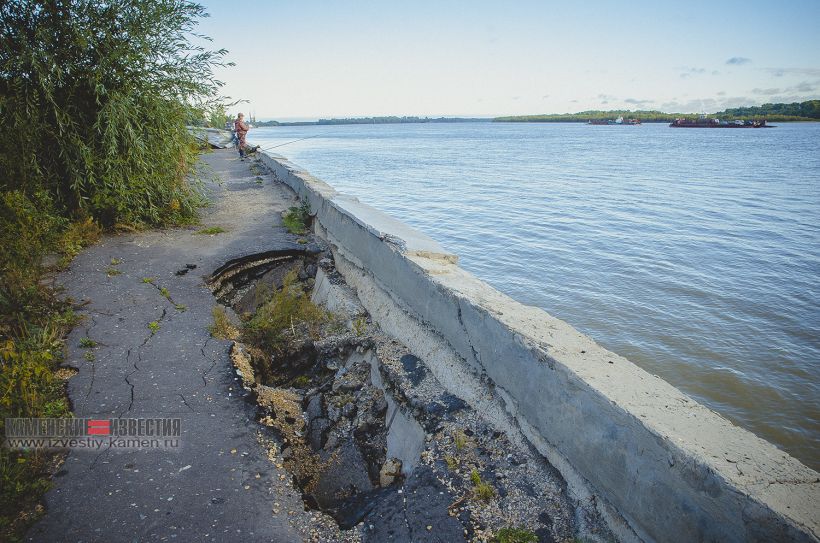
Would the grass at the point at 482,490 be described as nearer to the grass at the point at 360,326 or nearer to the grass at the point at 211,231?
the grass at the point at 360,326

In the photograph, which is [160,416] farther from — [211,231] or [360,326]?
[211,231]

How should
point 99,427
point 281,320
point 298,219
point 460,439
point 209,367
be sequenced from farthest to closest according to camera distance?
point 298,219 → point 281,320 → point 209,367 → point 99,427 → point 460,439

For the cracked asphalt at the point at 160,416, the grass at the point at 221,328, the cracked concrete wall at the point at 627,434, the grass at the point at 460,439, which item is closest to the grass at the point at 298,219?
the cracked asphalt at the point at 160,416

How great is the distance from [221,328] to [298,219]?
4081 millimetres

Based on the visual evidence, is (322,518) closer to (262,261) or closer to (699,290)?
(262,261)

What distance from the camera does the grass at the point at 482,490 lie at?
2490 mm

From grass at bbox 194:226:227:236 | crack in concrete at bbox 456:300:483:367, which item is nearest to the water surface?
crack in concrete at bbox 456:300:483:367

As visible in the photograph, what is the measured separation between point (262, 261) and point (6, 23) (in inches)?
180

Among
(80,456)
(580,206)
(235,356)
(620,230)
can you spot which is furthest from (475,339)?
(580,206)

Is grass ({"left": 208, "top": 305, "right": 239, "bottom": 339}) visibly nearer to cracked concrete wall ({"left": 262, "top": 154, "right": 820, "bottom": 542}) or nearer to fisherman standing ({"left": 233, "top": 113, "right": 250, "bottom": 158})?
cracked concrete wall ({"left": 262, "top": 154, "right": 820, "bottom": 542})

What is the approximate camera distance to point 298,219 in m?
8.22

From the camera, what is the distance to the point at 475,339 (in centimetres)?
322

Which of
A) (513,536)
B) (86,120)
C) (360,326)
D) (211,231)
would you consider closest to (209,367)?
(360,326)

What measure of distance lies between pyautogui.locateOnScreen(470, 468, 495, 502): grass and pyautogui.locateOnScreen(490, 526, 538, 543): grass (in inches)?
8.9
